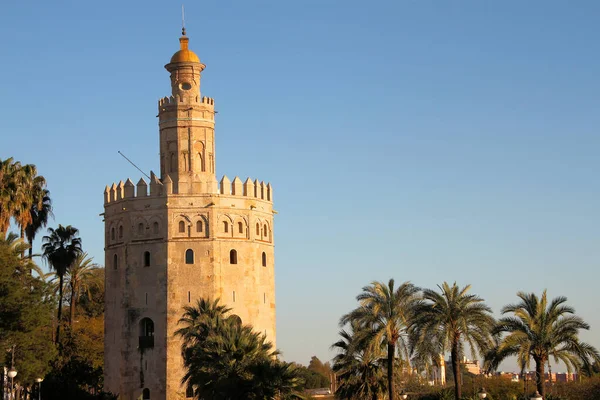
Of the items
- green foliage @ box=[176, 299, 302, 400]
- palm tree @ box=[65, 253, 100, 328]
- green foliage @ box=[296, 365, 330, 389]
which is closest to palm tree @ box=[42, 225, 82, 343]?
palm tree @ box=[65, 253, 100, 328]

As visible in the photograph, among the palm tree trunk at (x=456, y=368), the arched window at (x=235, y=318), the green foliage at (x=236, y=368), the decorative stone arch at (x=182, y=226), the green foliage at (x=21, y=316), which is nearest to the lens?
the green foliage at (x=236, y=368)

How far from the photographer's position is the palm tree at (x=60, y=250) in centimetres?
6369

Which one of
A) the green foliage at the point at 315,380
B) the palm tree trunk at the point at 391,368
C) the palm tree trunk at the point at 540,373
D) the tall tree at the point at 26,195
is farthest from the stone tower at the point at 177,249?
the green foliage at the point at 315,380

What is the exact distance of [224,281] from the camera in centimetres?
5684

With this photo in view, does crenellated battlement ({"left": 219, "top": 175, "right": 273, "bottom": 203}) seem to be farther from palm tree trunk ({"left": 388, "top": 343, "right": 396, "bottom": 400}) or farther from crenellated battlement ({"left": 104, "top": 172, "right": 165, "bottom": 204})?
palm tree trunk ({"left": 388, "top": 343, "right": 396, "bottom": 400})

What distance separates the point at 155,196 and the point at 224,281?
600 centimetres

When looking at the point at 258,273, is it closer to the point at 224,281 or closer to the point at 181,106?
the point at 224,281

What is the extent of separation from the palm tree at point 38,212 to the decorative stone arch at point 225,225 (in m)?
9.65

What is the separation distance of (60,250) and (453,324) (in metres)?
31.1

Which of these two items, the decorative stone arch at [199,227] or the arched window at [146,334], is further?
the decorative stone arch at [199,227]

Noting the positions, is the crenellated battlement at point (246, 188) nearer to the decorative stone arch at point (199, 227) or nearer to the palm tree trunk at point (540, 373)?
the decorative stone arch at point (199, 227)

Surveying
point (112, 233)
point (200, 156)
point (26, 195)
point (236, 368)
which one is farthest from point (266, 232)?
point (236, 368)

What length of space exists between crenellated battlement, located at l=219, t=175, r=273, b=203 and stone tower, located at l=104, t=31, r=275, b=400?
6cm

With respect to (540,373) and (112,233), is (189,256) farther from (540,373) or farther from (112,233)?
(540,373)
